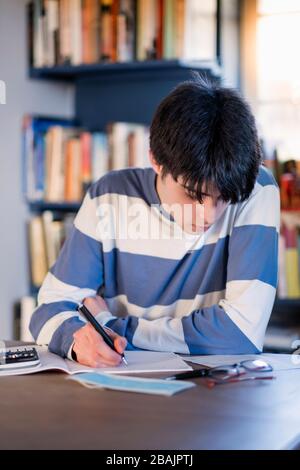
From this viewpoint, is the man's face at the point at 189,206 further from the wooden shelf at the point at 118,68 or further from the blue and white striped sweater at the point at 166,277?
the wooden shelf at the point at 118,68

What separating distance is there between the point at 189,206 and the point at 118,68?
4.87 feet

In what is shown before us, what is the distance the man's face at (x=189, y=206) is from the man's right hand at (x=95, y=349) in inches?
11.3

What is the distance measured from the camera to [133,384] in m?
1.34

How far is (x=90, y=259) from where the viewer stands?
1812 mm

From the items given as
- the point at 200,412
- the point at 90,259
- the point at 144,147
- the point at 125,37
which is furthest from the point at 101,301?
the point at 125,37

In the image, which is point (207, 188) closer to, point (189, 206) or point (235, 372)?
point (189, 206)

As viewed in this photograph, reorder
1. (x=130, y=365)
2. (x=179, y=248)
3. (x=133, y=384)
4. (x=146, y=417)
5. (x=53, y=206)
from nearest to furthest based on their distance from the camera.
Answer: (x=146, y=417) < (x=133, y=384) < (x=130, y=365) < (x=179, y=248) < (x=53, y=206)

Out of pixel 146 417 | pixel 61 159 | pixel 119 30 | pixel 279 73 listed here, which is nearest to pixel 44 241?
pixel 61 159

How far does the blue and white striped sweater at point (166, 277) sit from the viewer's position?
164 cm

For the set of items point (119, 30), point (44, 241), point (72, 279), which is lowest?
point (44, 241)

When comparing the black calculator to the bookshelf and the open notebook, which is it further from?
the bookshelf

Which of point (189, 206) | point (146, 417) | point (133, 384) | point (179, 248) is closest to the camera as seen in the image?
point (146, 417)

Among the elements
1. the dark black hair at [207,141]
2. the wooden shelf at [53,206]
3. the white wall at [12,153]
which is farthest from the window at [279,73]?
the dark black hair at [207,141]
